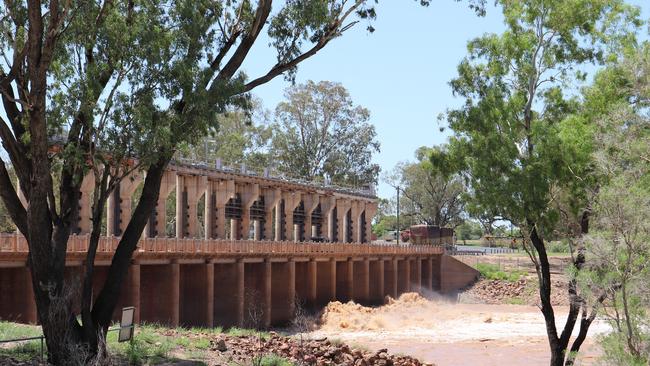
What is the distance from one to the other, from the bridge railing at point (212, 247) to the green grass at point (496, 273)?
30.8 feet

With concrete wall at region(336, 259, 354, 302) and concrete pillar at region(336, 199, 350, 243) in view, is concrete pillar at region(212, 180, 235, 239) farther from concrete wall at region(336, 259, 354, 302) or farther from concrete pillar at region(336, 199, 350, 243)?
concrete pillar at region(336, 199, 350, 243)

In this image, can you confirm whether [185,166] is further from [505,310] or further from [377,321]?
[505,310]

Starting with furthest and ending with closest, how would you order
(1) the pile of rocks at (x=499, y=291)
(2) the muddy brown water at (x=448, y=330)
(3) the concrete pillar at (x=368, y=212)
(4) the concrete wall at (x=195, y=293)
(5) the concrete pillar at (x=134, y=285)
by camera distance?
(3) the concrete pillar at (x=368, y=212) < (1) the pile of rocks at (x=499, y=291) < (4) the concrete wall at (x=195, y=293) < (2) the muddy brown water at (x=448, y=330) < (5) the concrete pillar at (x=134, y=285)

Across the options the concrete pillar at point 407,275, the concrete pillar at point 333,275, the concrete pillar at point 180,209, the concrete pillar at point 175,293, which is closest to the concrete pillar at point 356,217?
the concrete pillar at point 407,275

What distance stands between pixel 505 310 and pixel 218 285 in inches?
1026

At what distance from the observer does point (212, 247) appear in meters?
42.8

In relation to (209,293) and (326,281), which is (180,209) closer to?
(326,281)

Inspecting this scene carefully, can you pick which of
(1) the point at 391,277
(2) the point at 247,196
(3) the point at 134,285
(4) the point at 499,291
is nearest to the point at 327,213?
(1) the point at 391,277

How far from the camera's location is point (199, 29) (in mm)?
17109

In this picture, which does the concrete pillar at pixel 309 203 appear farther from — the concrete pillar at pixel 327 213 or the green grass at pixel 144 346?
the green grass at pixel 144 346

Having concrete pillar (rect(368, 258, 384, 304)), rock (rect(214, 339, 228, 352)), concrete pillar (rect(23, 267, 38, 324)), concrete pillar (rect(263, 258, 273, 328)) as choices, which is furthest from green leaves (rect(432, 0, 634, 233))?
concrete pillar (rect(368, 258, 384, 304))

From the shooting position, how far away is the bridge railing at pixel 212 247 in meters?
30.9

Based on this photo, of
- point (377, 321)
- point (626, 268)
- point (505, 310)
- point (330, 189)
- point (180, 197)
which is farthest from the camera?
point (330, 189)

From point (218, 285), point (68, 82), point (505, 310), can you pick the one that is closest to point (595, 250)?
point (68, 82)
